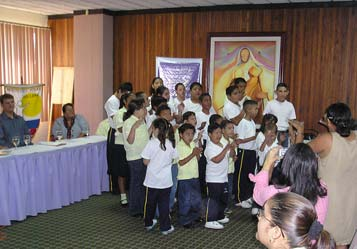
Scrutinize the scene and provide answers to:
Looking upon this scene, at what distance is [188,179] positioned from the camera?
4.57 meters

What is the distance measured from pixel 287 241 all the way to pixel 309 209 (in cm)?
13

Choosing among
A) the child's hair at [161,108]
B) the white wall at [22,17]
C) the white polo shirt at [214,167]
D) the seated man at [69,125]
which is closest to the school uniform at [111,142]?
the seated man at [69,125]

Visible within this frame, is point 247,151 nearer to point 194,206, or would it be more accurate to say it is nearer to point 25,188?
point 194,206

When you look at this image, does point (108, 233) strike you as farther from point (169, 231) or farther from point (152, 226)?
point (169, 231)

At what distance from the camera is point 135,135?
4.71 meters

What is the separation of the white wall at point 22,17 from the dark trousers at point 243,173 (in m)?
5.28

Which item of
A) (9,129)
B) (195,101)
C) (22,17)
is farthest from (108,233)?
(22,17)

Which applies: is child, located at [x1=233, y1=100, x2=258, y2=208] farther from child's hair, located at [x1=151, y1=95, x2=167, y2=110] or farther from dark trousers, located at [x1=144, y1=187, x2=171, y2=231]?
dark trousers, located at [x1=144, y1=187, x2=171, y2=231]

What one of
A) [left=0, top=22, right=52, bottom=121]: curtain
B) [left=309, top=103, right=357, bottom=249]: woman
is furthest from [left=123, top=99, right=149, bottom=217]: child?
[left=0, top=22, right=52, bottom=121]: curtain

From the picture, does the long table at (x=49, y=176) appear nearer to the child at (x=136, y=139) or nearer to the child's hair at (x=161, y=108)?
the child at (x=136, y=139)

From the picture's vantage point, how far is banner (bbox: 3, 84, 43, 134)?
302 inches

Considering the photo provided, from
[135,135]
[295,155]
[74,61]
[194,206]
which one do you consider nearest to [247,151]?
[194,206]

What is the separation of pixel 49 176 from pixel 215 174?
1943 mm

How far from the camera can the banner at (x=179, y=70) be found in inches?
299
